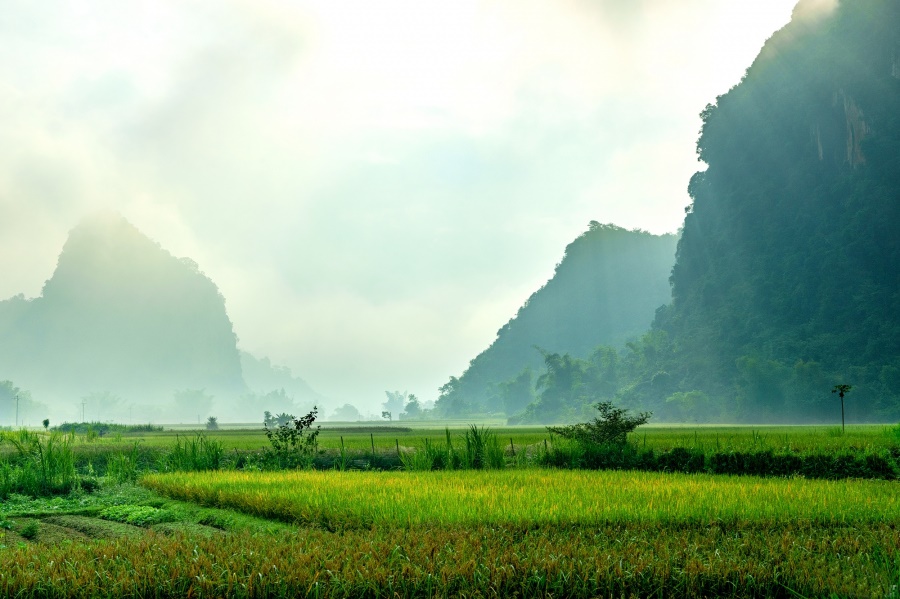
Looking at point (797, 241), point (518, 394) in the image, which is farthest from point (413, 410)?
point (797, 241)

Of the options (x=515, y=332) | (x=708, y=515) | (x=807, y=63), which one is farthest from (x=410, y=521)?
(x=515, y=332)

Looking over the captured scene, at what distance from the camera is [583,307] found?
6319 inches

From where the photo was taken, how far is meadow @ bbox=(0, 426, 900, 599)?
6422 millimetres

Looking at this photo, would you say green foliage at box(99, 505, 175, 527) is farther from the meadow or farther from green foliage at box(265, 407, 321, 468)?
green foliage at box(265, 407, 321, 468)

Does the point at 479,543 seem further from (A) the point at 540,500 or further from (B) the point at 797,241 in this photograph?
(B) the point at 797,241

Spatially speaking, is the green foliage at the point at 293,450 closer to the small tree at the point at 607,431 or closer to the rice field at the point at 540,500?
the rice field at the point at 540,500

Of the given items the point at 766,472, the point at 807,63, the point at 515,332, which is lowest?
the point at 766,472

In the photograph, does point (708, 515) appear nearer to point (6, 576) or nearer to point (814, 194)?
point (6, 576)

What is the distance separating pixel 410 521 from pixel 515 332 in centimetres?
15675

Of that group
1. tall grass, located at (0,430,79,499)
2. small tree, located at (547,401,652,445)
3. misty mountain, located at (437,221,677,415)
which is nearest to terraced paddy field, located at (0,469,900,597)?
tall grass, located at (0,430,79,499)

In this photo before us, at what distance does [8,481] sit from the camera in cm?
1712

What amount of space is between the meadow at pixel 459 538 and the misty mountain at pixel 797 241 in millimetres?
66619

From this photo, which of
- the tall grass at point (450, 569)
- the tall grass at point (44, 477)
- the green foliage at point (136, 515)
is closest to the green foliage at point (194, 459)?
the tall grass at point (44, 477)

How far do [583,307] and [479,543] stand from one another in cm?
15520
